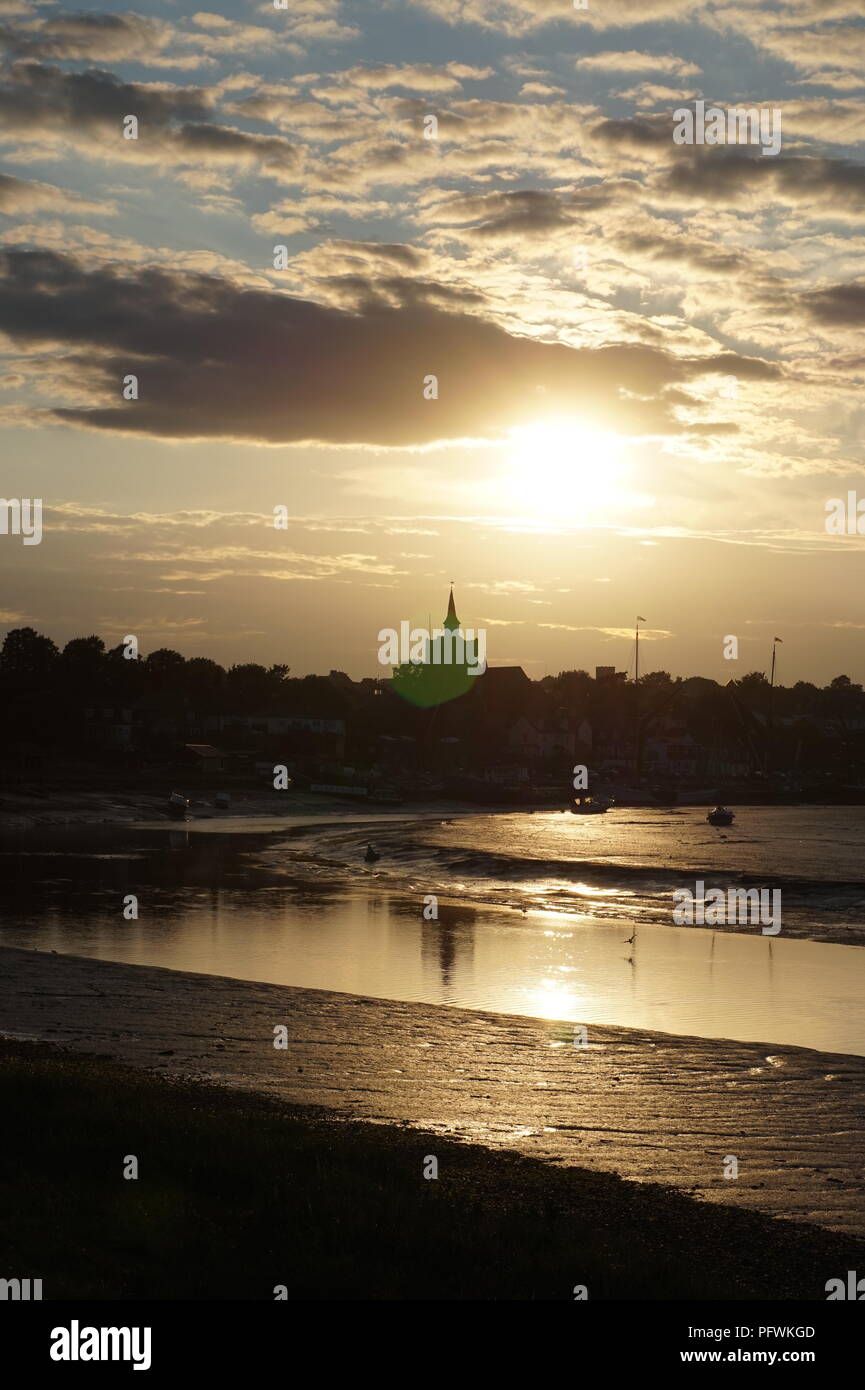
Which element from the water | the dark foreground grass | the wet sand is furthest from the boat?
the dark foreground grass

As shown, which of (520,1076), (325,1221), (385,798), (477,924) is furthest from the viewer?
(385,798)

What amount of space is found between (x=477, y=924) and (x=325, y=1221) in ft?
122

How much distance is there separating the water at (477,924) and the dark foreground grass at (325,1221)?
45.2 feet

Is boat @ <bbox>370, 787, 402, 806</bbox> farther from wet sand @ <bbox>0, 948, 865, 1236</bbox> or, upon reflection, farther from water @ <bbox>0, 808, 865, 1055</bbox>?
wet sand @ <bbox>0, 948, 865, 1236</bbox>

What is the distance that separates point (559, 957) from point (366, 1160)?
26.6 metres

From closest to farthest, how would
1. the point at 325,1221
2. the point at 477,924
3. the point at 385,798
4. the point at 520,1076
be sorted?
the point at 325,1221
the point at 520,1076
the point at 477,924
the point at 385,798

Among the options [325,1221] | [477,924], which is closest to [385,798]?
[477,924]

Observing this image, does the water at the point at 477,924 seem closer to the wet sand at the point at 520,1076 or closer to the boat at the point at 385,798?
the wet sand at the point at 520,1076

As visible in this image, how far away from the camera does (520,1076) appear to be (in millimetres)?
20594

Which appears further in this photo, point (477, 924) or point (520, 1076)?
point (477, 924)

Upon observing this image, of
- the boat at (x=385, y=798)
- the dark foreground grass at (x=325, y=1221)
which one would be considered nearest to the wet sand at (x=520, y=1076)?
the dark foreground grass at (x=325, y=1221)

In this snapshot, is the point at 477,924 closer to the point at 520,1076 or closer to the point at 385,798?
the point at 520,1076

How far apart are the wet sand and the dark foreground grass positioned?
2.13 m
